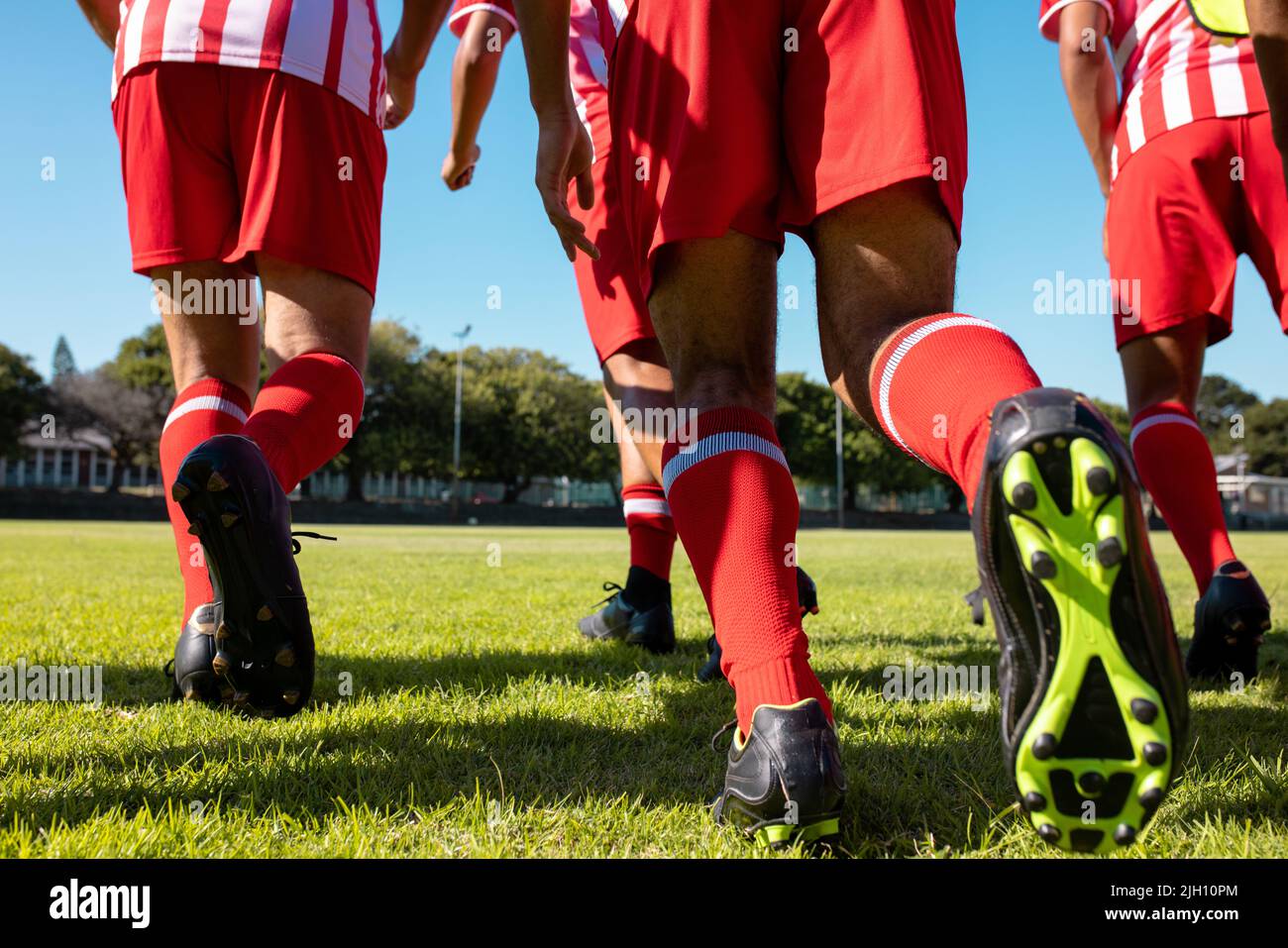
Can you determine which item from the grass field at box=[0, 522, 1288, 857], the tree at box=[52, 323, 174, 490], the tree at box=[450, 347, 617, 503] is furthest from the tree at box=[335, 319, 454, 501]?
the grass field at box=[0, 522, 1288, 857]

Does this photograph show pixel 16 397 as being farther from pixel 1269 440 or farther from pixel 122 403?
pixel 1269 440

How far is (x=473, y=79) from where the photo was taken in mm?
3264


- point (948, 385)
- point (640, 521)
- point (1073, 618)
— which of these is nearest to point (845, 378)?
point (948, 385)

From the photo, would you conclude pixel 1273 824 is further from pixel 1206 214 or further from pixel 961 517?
pixel 961 517

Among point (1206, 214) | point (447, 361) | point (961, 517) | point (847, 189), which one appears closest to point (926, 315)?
point (847, 189)

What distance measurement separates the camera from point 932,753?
197 cm

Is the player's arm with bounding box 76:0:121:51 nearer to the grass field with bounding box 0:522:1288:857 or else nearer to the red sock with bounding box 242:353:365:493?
the red sock with bounding box 242:353:365:493

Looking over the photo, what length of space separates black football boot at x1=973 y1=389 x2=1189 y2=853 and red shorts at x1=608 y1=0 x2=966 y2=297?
25.1 inches

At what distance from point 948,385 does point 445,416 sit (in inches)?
2137

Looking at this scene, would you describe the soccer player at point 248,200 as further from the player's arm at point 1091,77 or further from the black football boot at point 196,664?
the player's arm at point 1091,77

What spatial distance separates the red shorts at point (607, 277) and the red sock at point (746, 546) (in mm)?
1399

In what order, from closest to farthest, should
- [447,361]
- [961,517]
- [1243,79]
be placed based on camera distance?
[1243,79], [961,517], [447,361]
